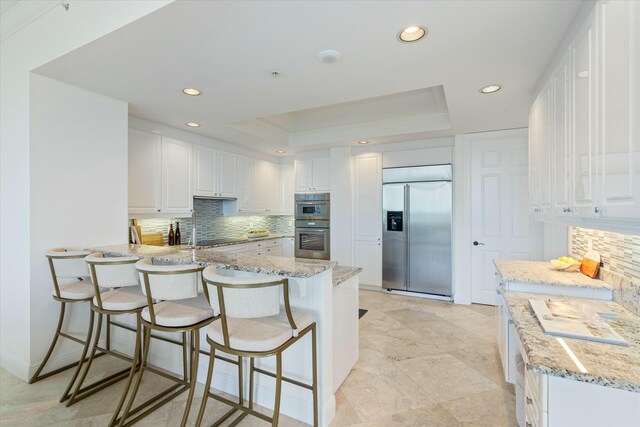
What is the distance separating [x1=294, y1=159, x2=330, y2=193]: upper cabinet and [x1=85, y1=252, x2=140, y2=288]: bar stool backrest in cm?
354

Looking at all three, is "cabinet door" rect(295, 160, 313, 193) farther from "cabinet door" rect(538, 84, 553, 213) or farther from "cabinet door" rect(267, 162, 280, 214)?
"cabinet door" rect(538, 84, 553, 213)

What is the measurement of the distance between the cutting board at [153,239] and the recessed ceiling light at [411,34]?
359cm

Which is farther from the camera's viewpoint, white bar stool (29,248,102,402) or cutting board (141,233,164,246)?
cutting board (141,233,164,246)

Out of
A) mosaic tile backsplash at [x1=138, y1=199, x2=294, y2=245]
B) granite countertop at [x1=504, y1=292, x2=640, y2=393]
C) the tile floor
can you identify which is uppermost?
mosaic tile backsplash at [x1=138, y1=199, x2=294, y2=245]

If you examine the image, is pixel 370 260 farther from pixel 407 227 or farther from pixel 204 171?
pixel 204 171

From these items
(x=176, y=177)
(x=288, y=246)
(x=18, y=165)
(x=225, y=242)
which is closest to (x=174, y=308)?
(x=18, y=165)

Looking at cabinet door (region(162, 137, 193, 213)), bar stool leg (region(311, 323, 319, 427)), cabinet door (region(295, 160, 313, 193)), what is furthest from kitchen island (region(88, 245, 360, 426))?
cabinet door (region(295, 160, 313, 193))

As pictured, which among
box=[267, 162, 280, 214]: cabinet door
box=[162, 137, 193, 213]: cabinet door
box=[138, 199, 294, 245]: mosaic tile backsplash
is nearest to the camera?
box=[162, 137, 193, 213]: cabinet door

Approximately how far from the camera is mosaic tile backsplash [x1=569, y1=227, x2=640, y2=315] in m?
1.53

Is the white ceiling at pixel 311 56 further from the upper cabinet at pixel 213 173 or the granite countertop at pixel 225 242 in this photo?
the granite countertop at pixel 225 242

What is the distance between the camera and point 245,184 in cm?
491

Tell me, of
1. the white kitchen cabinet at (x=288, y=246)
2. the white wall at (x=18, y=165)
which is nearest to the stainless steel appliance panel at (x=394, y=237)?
the white kitchen cabinet at (x=288, y=246)

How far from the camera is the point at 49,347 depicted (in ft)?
7.75

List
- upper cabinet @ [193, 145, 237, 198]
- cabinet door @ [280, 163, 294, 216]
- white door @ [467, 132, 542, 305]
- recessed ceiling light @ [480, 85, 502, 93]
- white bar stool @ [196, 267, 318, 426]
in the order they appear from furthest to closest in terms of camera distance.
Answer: cabinet door @ [280, 163, 294, 216]
upper cabinet @ [193, 145, 237, 198]
white door @ [467, 132, 542, 305]
recessed ceiling light @ [480, 85, 502, 93]
white bar stool @ [196, 267, 318, 426]
